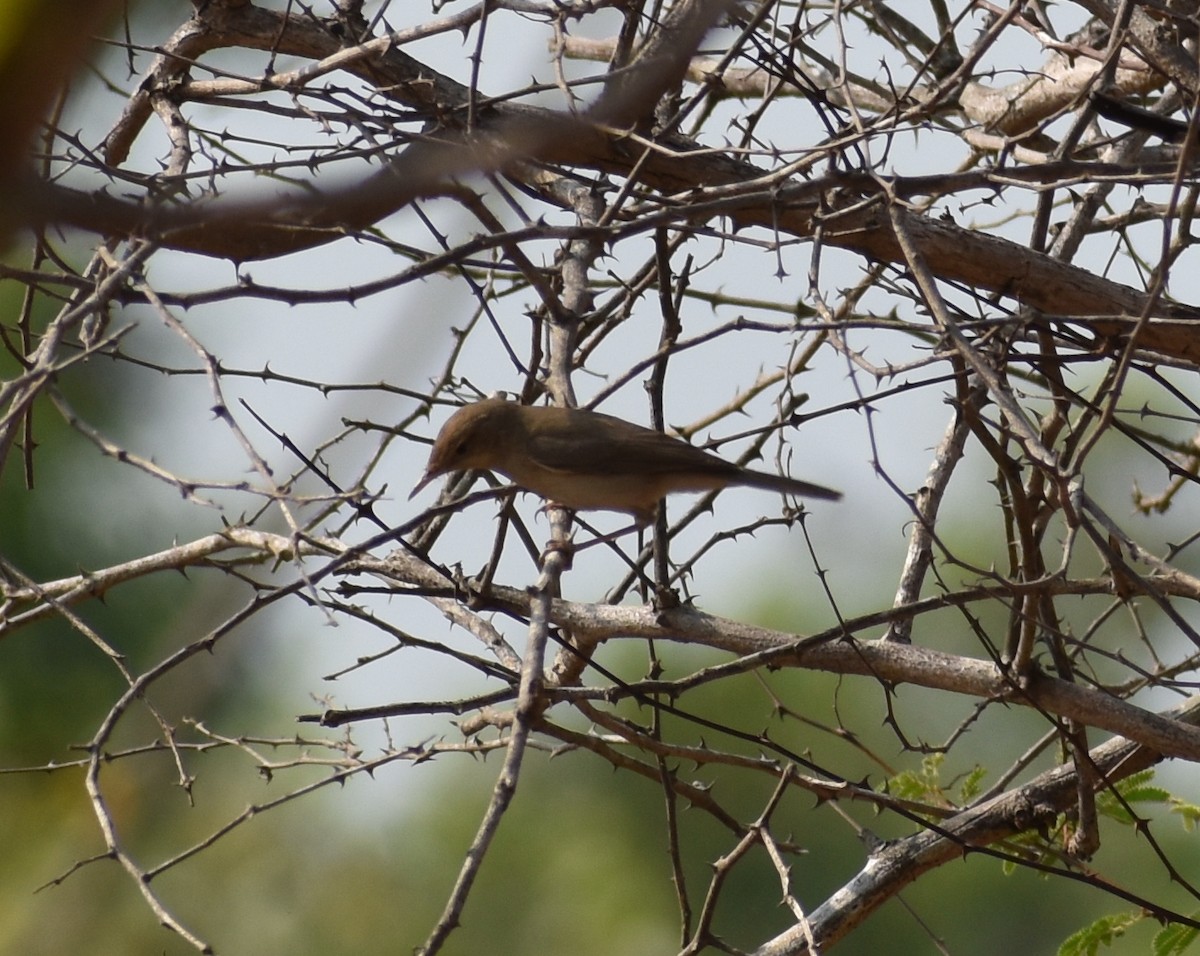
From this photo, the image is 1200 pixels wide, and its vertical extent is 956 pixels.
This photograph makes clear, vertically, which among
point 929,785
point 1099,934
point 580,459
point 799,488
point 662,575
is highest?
point 580,459

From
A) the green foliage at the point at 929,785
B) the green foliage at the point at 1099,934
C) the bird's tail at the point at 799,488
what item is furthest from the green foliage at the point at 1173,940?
the bird's tail at the point at 799,488

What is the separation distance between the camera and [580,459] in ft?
17.1

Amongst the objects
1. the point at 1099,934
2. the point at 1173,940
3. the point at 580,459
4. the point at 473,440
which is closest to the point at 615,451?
the point at 580,459

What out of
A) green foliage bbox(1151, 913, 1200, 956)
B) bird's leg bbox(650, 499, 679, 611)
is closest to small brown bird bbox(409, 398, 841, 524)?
bird's leg bbox(650, 499, 679, 611)

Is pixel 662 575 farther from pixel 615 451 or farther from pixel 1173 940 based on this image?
pixel 1173 940

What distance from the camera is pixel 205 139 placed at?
501 cm

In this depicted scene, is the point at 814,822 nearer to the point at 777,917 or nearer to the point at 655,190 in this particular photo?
the point at 777,917

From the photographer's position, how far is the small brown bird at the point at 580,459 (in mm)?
5141

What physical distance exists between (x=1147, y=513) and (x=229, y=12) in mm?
4397

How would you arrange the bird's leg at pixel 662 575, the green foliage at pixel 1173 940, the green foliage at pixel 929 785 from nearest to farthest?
the bird's leg at pixel 662 575, the green foliage at pixel 1173 940, the green foliage at pixel 929 785

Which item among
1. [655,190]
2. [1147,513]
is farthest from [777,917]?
[655,190]

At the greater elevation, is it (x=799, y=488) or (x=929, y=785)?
(x=799, y=488)

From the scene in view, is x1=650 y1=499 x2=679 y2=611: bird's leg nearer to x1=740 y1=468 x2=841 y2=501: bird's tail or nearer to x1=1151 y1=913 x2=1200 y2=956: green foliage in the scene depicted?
x1=740 y1=468 x2=841 y2=501: bird's tail

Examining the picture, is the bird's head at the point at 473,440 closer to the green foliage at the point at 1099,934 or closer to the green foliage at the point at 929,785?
the green foliage at the point at 929,785
